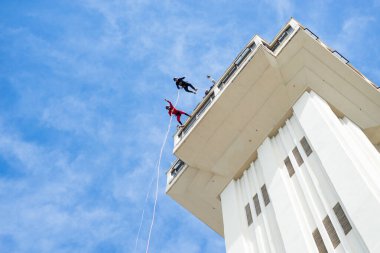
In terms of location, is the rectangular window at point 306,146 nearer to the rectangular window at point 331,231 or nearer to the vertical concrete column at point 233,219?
the rectangular window at point 331,231

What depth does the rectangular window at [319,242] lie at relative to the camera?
17700mm

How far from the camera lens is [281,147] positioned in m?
25.9

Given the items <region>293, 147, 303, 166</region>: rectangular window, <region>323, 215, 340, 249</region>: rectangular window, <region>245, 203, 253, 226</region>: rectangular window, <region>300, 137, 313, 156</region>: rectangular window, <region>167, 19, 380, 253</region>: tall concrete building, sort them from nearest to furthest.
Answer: <region>323, 215, 340, 249</region>: rectangular window, <region>167, 19, 380, 253</region>: tall concrete building, <region>300, 137, 313, 156</region>: rectangular window, <region>293, 147, 303, 166</region>: rectangular window, <region>245, 203, 253, 226</region>: rectangular window

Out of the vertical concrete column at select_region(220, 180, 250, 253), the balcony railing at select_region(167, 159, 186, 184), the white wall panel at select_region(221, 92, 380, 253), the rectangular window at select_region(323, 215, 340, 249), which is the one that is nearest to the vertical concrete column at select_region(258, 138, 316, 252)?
the white wall panel at select_region(221, 92, 380, 253)

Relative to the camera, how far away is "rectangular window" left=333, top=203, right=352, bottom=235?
17.2 meters

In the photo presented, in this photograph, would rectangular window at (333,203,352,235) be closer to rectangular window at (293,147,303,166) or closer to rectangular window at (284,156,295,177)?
rectangular window at (293,147,303,166)

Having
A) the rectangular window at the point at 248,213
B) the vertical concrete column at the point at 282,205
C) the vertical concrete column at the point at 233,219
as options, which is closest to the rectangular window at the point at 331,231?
the vertical concrete column at the point at 282,205

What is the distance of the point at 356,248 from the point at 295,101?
11.7 m

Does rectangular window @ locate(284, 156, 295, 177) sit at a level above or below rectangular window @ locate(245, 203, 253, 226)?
above

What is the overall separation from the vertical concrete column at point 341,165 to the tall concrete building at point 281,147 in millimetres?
56

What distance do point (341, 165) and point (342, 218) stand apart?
92.7 inches

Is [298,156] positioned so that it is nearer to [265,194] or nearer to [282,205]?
[265,194]

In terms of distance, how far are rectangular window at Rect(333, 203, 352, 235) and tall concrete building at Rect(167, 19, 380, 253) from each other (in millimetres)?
82

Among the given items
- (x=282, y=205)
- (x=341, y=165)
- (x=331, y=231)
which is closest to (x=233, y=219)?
(x=282, y=205)
